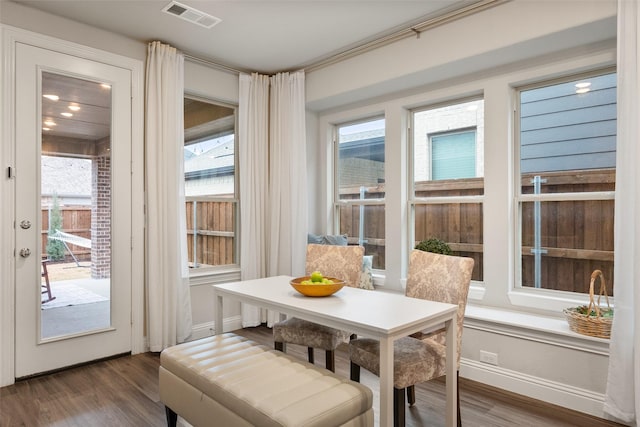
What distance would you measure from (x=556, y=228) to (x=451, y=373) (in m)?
1.70

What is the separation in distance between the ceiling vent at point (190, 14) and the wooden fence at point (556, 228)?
2.34 m

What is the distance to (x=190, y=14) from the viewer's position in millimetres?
3000

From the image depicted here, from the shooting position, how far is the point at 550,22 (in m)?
2.55

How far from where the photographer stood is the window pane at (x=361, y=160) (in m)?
4.10

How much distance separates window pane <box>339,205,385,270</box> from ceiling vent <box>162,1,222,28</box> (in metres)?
2.29

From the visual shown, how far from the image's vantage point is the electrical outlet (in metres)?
2.80

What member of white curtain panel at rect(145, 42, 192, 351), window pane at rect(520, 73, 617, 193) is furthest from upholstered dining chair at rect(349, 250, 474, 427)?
white curtain panel at rect(145, 42, 192, 351)

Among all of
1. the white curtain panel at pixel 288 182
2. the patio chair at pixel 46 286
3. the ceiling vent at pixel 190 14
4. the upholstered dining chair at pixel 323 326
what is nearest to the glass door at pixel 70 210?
the patio chair at pixel 46 286

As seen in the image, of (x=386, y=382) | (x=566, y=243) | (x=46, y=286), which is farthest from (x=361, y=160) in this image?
(x=46, y=286)

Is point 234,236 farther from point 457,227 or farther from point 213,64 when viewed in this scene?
point 457,227

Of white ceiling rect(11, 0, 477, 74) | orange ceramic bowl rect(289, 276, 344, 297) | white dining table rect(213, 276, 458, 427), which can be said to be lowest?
white dining table rect(213, 276, 458, 427)

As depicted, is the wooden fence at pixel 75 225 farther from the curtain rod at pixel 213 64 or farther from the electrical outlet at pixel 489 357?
the electrical outlet at pixel 489 357

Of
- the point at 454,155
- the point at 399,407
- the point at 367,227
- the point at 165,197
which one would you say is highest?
the point at 454,155

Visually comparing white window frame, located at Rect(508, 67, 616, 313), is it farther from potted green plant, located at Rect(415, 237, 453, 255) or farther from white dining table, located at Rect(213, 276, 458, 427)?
white dining table, located at Rect(213, 276, 458, 427)
